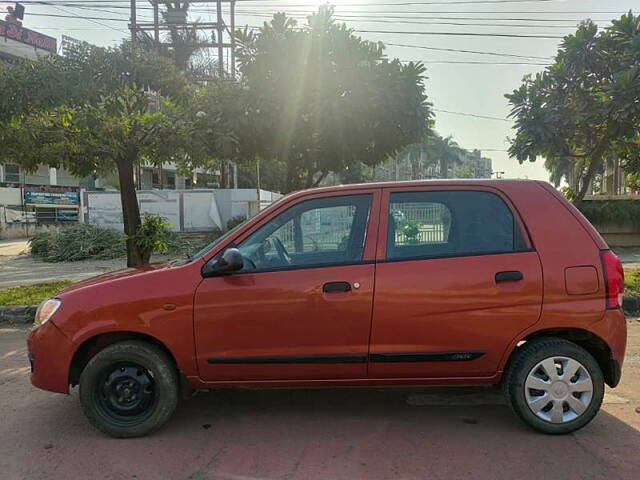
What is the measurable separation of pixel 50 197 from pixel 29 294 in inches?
1319

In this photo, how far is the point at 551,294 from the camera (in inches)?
137

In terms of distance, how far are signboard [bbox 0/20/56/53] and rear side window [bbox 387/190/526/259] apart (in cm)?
4442

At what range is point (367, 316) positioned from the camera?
3.46 m

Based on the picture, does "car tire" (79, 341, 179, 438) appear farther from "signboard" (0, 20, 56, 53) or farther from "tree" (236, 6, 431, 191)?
"signboard" (0, 20, 56, 53)

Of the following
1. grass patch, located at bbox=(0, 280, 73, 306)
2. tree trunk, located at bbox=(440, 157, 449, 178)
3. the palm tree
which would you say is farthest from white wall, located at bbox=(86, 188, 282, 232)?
tree trunk, located at bbox=(440, 157, 449, 178)

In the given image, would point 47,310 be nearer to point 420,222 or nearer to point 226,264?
point 226,264

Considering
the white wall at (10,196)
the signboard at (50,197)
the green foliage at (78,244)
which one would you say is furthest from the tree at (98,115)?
the signboard at (50,197)

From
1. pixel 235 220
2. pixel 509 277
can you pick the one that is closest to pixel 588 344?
pixel 509 277

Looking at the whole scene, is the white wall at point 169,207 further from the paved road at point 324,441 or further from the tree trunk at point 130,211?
the paved road at point 324,441

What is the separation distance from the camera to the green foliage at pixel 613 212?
16.0m

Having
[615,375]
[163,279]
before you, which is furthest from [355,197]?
[615,375]

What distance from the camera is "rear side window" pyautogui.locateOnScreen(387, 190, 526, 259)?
3.57 m

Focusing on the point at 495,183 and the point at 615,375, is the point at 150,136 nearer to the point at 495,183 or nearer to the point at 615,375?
the point at 495,183

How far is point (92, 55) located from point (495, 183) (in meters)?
7.09
